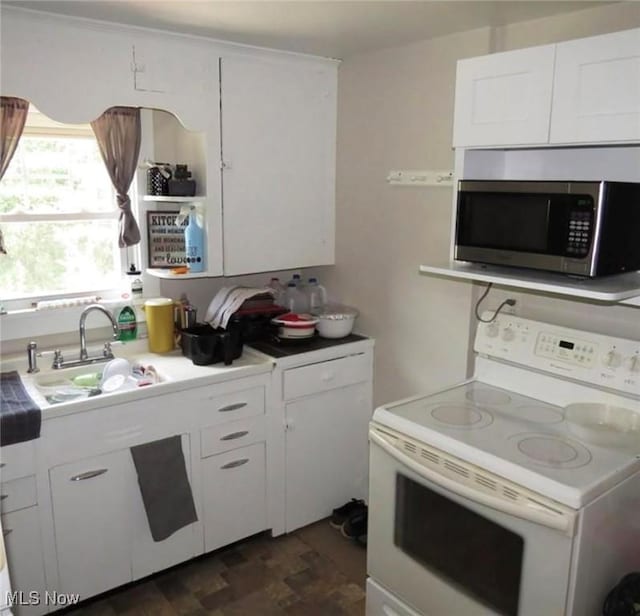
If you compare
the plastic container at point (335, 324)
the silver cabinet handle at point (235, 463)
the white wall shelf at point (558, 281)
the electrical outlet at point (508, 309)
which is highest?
the white wall shelf at point (558, 281)

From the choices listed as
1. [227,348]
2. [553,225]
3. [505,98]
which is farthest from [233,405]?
[505,98]

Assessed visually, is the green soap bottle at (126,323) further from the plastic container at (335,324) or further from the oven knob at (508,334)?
the oven knob at (508,334)

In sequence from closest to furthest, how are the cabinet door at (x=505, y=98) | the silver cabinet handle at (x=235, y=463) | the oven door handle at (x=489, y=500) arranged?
the oven door handle at (x=489, y=500), the cabinet door at (x=505, y=98), the silver cabinet handle at (x=235, y=463)

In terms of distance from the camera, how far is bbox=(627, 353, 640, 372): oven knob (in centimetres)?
189

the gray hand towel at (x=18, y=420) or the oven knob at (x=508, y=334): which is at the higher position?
the oven knob at (x=508, y=334)

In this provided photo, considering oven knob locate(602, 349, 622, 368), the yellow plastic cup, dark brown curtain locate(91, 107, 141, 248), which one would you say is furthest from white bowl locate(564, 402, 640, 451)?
dark brown curtain locate(91, 107, 141, 248)

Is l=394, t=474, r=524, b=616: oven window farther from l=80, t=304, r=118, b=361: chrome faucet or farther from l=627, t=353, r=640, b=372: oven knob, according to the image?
l=80, t=304, r=118, b=361: chrome faucet

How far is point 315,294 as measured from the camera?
3.12 m

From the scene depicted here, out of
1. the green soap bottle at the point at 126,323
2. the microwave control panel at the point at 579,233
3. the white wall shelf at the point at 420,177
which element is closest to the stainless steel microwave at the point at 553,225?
the microwave control panel at the point at 579,233

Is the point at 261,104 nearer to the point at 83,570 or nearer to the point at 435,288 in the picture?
the point at 435,288

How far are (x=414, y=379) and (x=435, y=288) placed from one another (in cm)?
43

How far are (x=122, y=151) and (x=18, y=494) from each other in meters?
1.42

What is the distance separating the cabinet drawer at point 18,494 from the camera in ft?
6.57

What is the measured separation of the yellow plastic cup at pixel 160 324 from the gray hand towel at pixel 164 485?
0.51 meters
